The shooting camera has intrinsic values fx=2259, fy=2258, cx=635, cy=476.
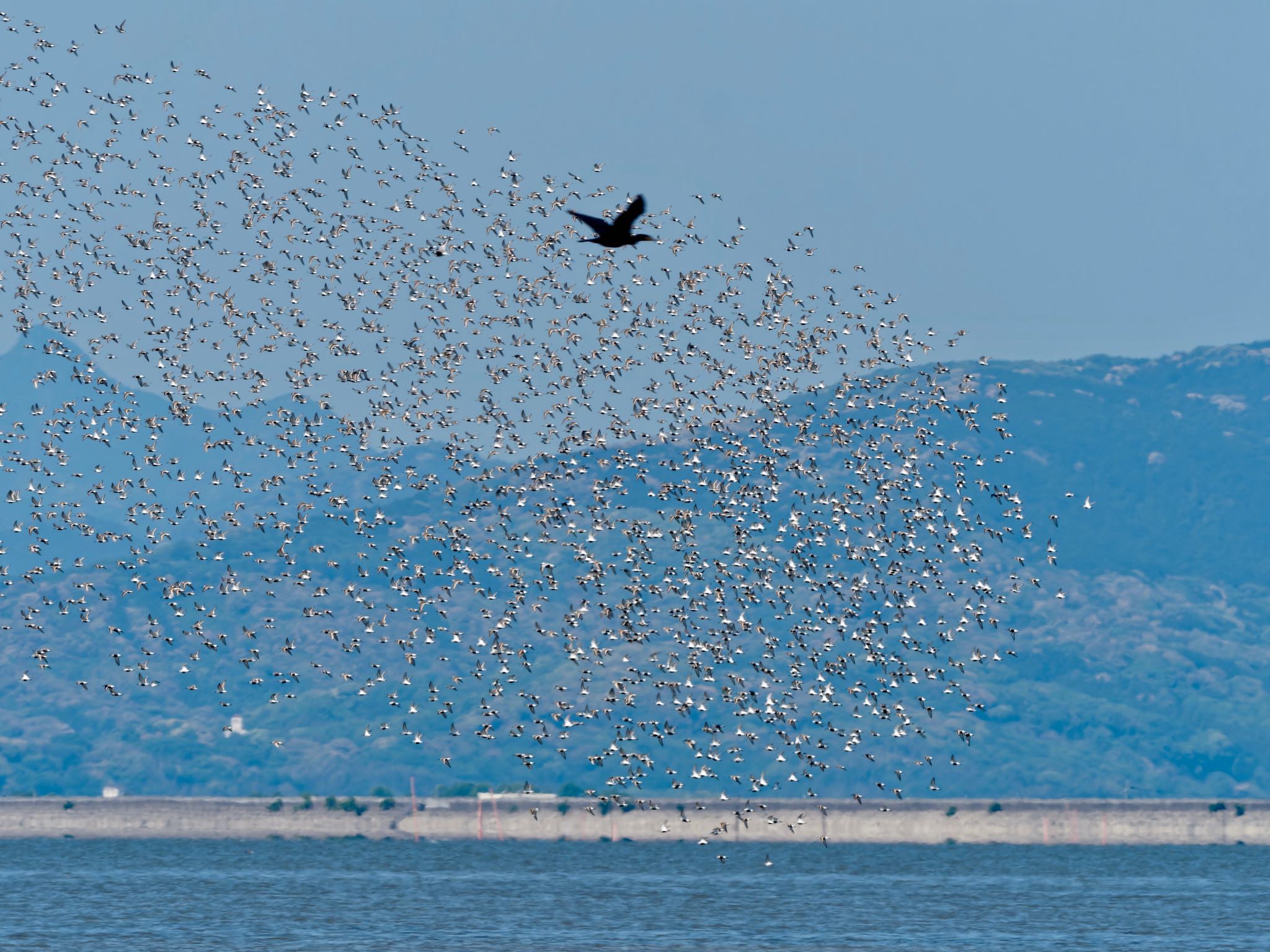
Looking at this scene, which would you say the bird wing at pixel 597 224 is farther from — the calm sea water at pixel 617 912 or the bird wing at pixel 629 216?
the calm sea water at pixel 617 912

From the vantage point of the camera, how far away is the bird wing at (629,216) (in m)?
53.3

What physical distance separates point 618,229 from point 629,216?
151cm

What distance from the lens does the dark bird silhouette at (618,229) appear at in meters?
55.0

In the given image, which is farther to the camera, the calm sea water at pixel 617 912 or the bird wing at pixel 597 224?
the calm sea water at pixel 617 912

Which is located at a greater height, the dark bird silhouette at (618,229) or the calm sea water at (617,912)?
the dark bird silhouette at (618,229)

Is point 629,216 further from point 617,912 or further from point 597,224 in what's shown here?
point 617,912

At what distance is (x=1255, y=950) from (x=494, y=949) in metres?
40.6

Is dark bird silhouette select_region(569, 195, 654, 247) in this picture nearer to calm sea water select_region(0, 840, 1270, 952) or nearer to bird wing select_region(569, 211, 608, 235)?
bird wing select_region(569, 211, 608, 235)

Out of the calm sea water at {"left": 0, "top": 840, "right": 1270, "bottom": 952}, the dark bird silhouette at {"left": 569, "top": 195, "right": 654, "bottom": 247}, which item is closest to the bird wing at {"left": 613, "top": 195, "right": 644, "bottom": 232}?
the dark bird silhouette at {"left": 569, "top": 195, "right": 654, "bottom": 247}

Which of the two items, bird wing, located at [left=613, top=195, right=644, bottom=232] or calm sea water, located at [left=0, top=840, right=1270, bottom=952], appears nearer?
bird wing, located at [left=613, top=195, right=644, bottom=232]

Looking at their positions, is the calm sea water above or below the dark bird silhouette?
below

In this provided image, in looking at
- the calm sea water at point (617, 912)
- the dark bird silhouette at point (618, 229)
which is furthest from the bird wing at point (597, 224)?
the calm sea water at point (617, 912)

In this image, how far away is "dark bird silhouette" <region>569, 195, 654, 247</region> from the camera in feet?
181

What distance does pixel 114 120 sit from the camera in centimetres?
6444
